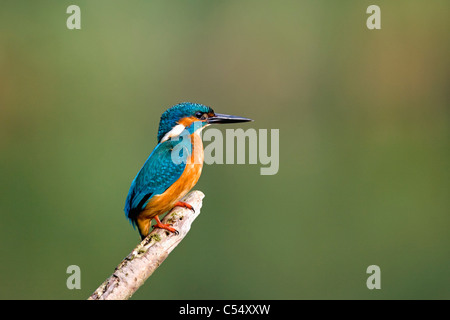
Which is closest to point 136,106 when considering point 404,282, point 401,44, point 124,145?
point 124,145

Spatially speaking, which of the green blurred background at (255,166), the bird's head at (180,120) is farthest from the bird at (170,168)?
the green blurred background at (255,166)

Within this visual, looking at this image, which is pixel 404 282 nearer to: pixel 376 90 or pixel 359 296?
pixel 359 296

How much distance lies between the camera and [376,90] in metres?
8.08

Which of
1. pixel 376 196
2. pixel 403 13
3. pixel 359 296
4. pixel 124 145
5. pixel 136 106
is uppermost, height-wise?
pixel 403 13

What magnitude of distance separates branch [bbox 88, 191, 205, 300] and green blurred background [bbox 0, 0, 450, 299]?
6.57ft

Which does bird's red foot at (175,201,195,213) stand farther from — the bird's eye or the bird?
the bird's eye

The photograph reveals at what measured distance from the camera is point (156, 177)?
2.42 meters

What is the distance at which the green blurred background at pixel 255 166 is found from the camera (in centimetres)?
473

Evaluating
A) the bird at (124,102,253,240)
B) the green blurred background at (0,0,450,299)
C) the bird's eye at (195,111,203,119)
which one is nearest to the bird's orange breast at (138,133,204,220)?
the bird at (124,102,253,240)

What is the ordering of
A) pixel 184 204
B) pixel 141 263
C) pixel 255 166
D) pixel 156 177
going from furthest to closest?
pixel 255 166
pixel 184 204
pixel 156 177
pixel 141 263

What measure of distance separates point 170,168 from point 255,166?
410 cm

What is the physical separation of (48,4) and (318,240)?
186 inches

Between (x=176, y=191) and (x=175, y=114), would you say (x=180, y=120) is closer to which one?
(x=175, y=114)

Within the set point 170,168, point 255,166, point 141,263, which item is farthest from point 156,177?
point 255,166
